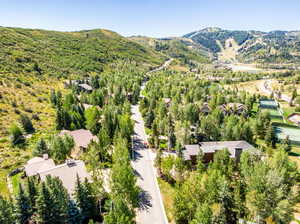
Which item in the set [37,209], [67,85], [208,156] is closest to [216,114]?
[208,156]

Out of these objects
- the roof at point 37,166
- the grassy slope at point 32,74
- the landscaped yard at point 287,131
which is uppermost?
the grassy slope at point 32,74

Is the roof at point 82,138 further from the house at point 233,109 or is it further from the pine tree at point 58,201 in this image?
the house at point 233,109

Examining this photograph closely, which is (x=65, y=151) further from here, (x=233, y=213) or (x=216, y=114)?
(x=216, y=114)

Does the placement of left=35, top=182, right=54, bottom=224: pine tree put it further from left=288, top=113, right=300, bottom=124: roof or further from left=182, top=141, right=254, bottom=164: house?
left=288, top=113, right=300, bottom=124: roof

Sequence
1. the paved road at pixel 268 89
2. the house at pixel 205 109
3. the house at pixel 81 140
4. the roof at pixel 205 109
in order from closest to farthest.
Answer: the house at pixel 81 140 < the house at pixel 205 109 < the roof at pixel 205 109 < the paved road at pixel 268 89

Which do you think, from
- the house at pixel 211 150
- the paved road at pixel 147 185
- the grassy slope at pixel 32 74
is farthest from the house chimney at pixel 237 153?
the grassy slope at pixel 32 74

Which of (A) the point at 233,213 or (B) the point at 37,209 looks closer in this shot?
(B) the point at 37,209
